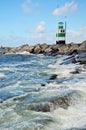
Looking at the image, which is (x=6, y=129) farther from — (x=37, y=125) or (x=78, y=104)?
(x=78, y=104)

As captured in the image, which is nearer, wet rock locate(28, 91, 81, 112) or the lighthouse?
wet rock locate(28, 91, 81, 112)

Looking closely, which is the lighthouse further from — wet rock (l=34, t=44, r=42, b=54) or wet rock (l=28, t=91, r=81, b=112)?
wet rock (l=28, t=91, r=81, b=112)

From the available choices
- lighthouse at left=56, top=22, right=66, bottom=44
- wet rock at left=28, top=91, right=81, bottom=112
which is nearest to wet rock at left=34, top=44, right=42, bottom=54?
lighthouse at left=56, top=22, right=66, bottom=44

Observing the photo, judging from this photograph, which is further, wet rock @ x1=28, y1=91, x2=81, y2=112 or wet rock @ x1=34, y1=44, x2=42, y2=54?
wet rock @ x1=34, y1=44, x2=42, y2=54

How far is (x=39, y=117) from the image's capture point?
39.2 ft

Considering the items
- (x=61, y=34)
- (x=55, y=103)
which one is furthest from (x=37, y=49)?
(x=55, y=103)

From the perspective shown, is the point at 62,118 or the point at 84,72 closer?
the point at 62,118

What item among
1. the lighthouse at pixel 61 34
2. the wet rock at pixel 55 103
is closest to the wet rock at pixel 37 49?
the lighthouse at pixel 61 34

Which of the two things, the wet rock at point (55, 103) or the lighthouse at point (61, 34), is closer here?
the wet rock at point (55, 103)

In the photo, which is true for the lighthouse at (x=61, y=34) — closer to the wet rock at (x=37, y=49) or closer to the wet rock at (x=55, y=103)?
the wet rock at (x=37, y=49)

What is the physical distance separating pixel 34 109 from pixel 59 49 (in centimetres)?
6363

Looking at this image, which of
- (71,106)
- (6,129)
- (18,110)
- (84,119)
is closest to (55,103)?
(71,106)

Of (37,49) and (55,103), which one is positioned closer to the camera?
(55,103)

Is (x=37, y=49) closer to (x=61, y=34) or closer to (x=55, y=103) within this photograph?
(x=61, y=34)
